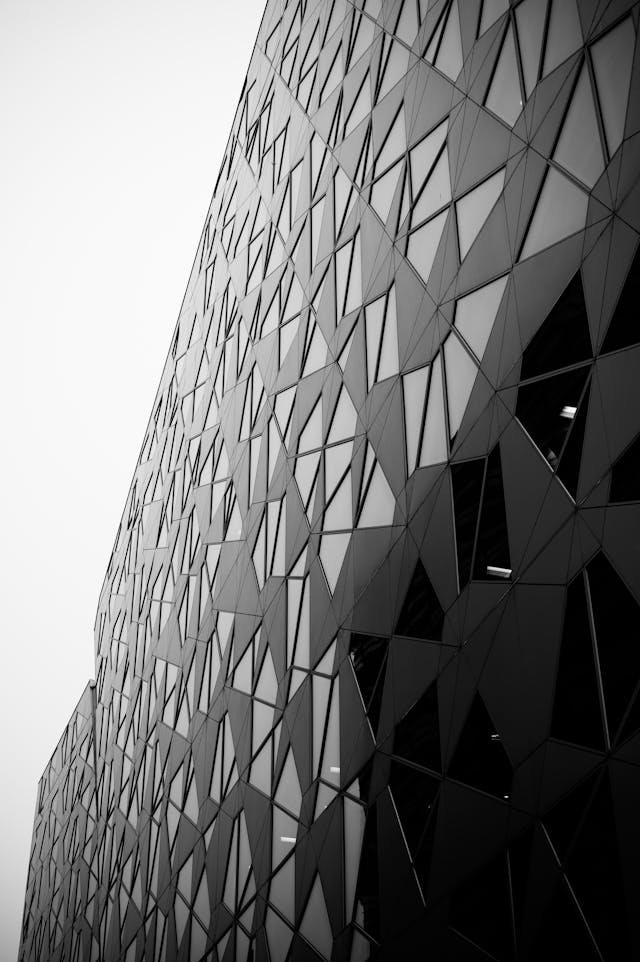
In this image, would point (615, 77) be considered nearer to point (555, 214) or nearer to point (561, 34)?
point (555, 214)

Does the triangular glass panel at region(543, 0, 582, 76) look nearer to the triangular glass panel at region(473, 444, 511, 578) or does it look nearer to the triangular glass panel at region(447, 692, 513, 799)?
the triangular glass panel at region(473, 444, 511, 578)

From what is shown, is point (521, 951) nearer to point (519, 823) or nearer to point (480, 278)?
point (519, 823)

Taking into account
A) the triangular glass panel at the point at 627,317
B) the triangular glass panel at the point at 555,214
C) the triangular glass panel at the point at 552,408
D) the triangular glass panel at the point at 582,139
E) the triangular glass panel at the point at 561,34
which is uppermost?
the triangular glass panel at the point at 561,34

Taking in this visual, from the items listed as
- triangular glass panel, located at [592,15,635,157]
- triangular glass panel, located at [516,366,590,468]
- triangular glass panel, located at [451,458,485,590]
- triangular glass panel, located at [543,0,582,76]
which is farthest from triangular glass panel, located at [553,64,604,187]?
triangular glass panel, located at [451,458,485,590]

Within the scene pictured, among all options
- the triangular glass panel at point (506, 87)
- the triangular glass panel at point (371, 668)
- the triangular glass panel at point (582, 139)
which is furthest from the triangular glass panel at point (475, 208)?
the triangular glass panel at point (371, 668)

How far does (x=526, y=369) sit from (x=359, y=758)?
7.88 metres

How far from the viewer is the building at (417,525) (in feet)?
26.0

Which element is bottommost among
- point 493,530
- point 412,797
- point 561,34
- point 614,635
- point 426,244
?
point 412,797

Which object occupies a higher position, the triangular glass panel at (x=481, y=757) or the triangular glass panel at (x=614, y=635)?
the triangular glass panel at (x=614, y=635)

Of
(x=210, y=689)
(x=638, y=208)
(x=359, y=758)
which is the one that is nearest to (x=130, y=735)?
(x=210, y=689)

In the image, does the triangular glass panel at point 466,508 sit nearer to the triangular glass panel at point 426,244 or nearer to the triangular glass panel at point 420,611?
the triangular glass panel at point 420,611

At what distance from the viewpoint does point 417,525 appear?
11.7 metres

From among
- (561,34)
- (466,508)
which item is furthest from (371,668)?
(561,34)

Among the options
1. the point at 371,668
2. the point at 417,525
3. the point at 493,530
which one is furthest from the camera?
the point at 371,668
